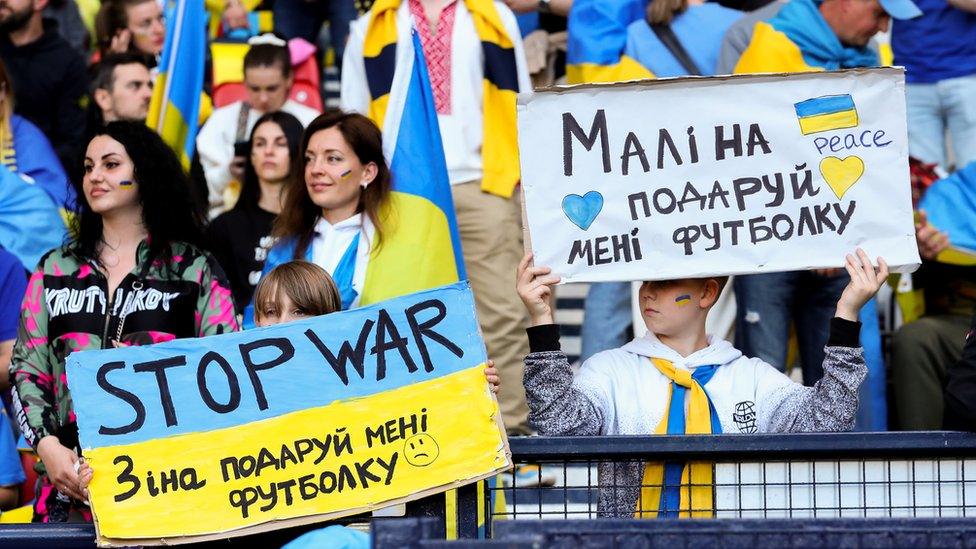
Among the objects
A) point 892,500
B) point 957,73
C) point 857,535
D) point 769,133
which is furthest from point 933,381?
point 857,535

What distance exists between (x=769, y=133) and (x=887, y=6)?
100 inches

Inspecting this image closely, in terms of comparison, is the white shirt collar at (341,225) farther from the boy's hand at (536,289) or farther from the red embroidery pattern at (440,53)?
the boy's hand at (536,289)

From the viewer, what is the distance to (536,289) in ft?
15.6

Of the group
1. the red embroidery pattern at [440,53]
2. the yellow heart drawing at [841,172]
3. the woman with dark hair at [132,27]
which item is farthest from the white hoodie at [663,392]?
the woman with dark hair at [132,27]

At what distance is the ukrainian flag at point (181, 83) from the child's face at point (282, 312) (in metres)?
2.82

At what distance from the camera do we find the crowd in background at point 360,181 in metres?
5.55

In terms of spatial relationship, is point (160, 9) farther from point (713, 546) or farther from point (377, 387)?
point (713, 546)

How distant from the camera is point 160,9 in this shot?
32.9ft

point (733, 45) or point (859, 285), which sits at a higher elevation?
point (733, 45)

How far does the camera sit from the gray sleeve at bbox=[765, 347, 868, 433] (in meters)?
4.62

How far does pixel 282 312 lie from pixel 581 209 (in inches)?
36.5

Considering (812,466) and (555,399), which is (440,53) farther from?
(812,466)

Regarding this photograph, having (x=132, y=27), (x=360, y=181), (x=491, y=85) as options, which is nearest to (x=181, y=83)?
(x=491, y=85)

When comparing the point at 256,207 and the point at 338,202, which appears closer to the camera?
the point at 338,202
